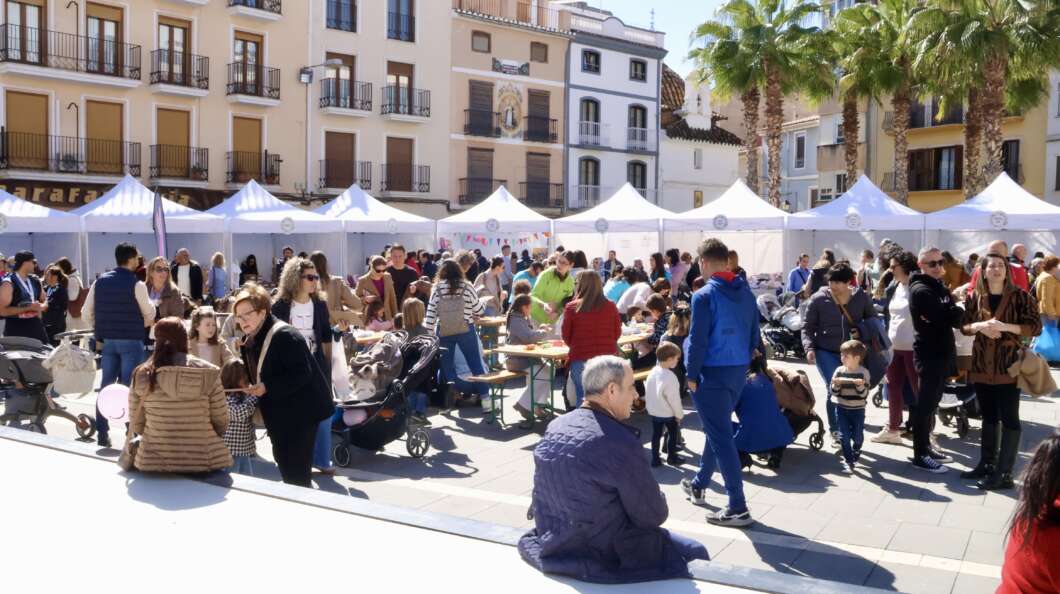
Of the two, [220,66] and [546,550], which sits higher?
[220,66]

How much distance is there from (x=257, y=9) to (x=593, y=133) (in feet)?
50.0

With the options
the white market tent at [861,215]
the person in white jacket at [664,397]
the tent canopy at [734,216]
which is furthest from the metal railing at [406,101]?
the person in white jacket at [664,397]

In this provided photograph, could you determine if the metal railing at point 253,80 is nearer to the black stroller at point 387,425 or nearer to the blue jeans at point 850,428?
the black stroller at point 387,425

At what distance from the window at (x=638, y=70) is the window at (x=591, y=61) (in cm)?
194

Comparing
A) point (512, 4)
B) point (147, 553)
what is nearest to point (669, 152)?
point (512, 4)

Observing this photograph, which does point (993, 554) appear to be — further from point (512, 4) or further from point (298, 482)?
point (512, 4)

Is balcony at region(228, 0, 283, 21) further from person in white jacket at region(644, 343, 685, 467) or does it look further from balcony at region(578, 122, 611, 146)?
person in white jacket at region(644, 343, 685, 467)

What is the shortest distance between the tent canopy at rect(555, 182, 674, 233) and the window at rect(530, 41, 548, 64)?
18.0 metres

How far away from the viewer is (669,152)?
144 feet

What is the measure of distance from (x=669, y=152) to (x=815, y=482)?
3792 cm

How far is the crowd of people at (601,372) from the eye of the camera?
402 centimetres

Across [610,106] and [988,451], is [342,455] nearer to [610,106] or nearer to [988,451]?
[988,451]

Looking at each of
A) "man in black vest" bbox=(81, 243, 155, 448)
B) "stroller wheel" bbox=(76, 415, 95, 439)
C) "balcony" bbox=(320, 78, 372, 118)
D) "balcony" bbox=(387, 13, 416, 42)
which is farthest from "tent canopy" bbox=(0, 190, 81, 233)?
"balcony" bbox=(387, 13, 416, 42)

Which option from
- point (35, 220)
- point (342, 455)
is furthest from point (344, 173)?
point (342, 455)
